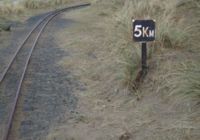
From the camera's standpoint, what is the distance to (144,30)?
795cm

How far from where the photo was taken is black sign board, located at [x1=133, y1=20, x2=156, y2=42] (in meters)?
7.90

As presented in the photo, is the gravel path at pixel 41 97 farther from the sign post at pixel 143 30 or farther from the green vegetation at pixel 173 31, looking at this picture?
the sign post at pixel 143 30

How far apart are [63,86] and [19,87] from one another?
0.94 meters

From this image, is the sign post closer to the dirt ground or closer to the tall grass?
the dirt ground

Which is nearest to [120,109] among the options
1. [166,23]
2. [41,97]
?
[41,97]

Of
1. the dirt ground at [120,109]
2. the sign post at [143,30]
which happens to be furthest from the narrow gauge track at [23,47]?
the sign post at [143,30]

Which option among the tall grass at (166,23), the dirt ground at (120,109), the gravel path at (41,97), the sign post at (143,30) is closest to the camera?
the dirt ground at (120,109)

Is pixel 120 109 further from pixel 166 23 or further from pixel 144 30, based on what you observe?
pixel 166 23

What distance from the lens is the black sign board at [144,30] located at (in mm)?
7902

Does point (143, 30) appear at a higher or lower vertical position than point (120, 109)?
higher

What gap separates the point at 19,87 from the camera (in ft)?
32.1

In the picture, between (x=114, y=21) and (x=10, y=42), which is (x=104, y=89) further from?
(x=10, y=42)

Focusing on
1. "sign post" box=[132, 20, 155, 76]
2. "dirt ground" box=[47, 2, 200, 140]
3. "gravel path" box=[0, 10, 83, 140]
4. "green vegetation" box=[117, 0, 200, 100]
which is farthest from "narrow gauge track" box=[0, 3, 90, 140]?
"sign post" box=[132, 20, 155, 76]

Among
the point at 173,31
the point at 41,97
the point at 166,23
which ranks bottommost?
the point at 41,97
